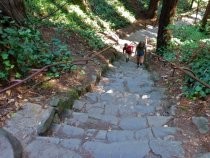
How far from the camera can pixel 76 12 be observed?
17516 millimetres

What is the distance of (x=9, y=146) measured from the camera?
4602 mm

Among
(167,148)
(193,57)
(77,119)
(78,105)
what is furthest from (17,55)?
(193,57)

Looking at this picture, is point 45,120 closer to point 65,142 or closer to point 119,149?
point 65,142

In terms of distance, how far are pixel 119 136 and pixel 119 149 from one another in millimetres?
788

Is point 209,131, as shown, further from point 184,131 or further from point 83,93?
point 83,93

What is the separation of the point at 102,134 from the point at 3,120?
1645 millimetres

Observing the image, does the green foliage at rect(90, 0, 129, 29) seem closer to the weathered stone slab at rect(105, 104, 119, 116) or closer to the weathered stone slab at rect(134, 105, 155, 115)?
the weathered stone slab at rect(105, 104, 119, 116)

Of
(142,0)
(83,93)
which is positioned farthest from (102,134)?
(142,0)

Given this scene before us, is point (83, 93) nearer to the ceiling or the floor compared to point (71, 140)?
nearer to the floor

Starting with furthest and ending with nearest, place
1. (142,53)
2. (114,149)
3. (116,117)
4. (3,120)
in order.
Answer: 1. (142,53)
2. (116,117)
3. (3,120)
4. (114,149)

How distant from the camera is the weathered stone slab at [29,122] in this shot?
5.30m

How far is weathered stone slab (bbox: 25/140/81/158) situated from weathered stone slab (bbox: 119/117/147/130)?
178 cm

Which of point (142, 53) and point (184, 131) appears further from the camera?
point (142, 53)

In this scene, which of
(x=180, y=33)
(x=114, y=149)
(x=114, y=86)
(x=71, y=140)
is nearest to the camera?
(x=114, y=149)
